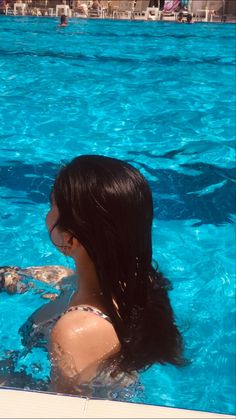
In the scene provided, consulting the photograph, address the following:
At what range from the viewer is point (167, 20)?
2575 centimetres

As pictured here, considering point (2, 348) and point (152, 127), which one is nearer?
point (2, 348)

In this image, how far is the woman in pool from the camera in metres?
1.49

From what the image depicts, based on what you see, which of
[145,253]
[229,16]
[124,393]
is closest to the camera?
[145,253]

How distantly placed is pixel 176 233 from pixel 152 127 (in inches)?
116

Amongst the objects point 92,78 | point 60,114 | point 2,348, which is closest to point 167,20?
point 92,78

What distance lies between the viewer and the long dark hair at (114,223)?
1.48 meters

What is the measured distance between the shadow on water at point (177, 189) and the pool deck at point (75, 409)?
3.21m

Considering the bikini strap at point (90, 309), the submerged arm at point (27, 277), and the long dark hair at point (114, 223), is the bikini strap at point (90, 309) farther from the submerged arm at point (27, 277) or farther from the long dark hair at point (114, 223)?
the submerged arm at point (27, 277)

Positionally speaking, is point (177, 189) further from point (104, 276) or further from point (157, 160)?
point (104, 276)

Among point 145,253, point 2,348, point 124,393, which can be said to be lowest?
point 2,348

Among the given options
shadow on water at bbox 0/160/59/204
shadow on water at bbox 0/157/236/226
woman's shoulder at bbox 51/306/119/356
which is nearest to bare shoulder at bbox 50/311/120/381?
woman's shoulder at bbox 51/306/119/356

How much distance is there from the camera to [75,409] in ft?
3.98

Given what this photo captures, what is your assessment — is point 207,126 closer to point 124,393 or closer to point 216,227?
point 216,227

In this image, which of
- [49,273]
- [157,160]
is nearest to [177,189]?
[157,160]
